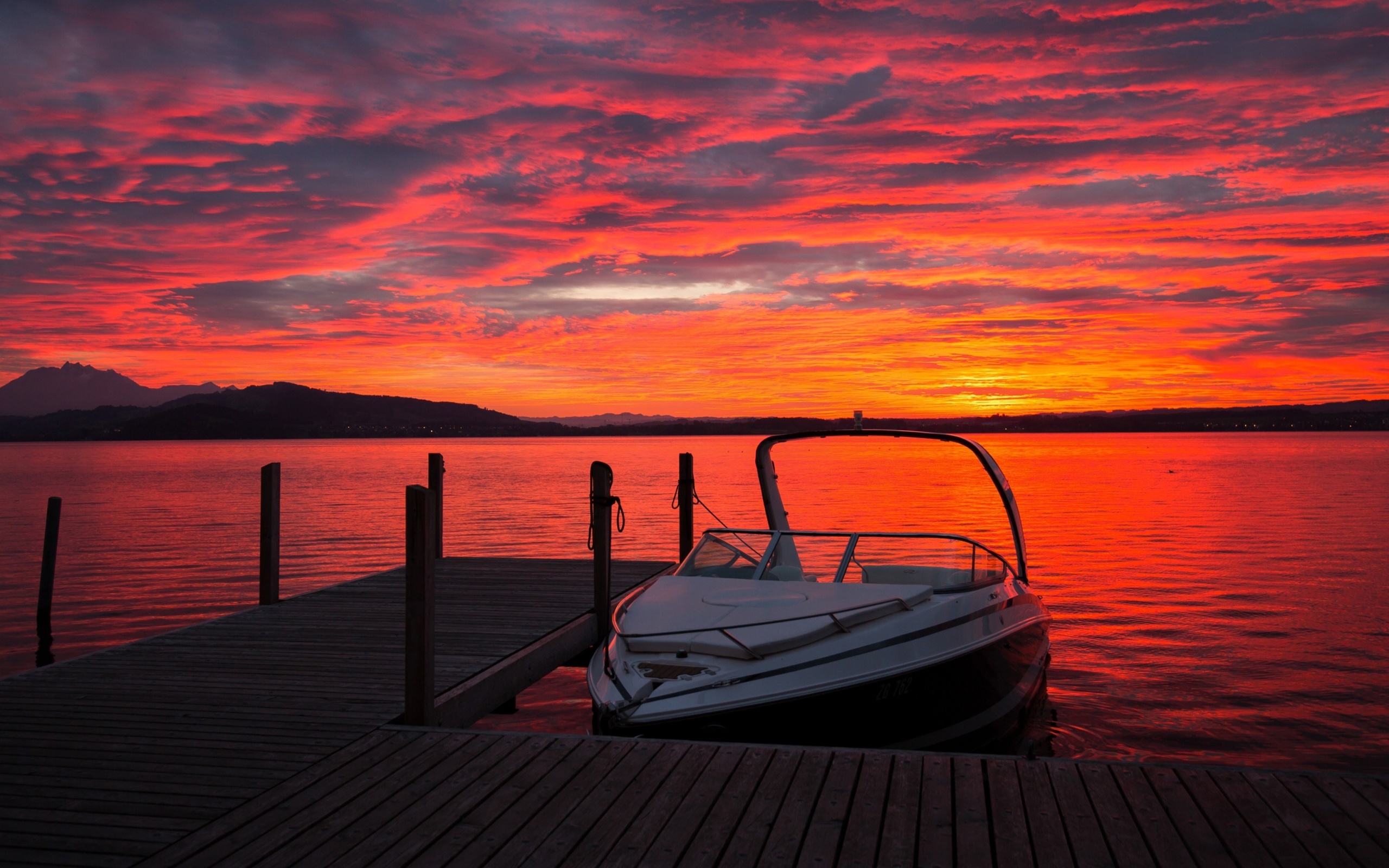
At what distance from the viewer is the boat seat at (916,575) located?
7.40 m

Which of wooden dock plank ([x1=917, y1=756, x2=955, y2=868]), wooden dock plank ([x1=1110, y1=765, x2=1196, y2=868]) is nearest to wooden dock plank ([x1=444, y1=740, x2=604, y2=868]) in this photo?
wooden dock plank ([x1=917, y1=756, x2=955, y2=868])

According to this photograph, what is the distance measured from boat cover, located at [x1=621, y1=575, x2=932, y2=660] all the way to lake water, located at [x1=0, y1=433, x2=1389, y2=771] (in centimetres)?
374

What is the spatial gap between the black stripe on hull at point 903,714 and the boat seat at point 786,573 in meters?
1.28

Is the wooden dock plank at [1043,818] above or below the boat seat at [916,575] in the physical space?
below

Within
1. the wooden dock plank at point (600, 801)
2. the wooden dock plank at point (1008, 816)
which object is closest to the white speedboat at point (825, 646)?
the wooden dock plank at point (600, 801)

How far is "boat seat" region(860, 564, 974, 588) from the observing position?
7398 millimetres

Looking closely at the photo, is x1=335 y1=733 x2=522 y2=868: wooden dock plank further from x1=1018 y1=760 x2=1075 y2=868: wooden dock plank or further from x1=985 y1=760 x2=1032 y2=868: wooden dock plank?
x1=1018 y1=760 x2=1075 y2=868: wooden dock plank

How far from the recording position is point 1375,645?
1280cm

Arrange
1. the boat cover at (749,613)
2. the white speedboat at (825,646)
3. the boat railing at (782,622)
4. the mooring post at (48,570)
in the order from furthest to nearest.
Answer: the mooring post at (48,570)
the boat railing at (782,622)
the boat cover at (749,613)
the white speedboat at (825,646)

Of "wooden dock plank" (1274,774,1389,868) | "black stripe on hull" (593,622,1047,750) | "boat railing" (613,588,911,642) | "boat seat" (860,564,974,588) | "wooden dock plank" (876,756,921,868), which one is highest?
"boat seat" (860,564,974,588)

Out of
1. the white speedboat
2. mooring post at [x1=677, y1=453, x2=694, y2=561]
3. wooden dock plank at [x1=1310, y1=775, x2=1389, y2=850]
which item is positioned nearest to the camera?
wooden dock plank at [x1=1310, y1=775, x2=1389, y2=850]

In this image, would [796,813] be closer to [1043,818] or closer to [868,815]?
[868,815]

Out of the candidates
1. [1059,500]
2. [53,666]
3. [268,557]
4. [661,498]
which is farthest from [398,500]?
[53,666]

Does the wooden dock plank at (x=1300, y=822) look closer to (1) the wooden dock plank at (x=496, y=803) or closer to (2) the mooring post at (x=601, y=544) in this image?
(1) the wooden dock plank at (x=496, y=803)
